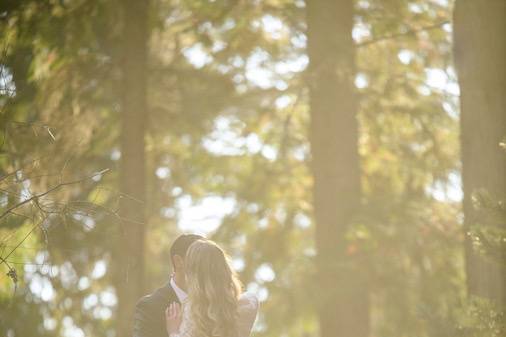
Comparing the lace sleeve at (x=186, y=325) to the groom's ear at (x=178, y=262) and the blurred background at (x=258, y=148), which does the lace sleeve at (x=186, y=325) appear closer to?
the groom's ear at (x=178, y=262)

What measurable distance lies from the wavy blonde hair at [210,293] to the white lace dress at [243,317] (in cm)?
7

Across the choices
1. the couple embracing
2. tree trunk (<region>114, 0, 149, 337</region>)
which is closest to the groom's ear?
the couple embracing

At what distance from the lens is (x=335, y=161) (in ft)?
40.9

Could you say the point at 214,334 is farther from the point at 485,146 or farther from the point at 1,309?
the point at 1,309

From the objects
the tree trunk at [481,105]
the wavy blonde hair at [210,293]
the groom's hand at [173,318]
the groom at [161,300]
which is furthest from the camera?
the tree trunk at [481,105]

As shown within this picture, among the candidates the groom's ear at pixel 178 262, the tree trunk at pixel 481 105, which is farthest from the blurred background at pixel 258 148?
the groom's ear at pixel 178 262

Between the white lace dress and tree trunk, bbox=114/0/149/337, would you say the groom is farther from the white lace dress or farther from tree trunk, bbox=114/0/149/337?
tree trunk, bbox=114/0/149/337

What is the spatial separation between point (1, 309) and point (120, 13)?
6.16 meters

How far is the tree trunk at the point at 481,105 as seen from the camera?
840 centimetres

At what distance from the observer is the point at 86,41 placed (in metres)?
13.9

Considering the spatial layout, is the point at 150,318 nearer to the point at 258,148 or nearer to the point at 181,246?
the point at 181,246

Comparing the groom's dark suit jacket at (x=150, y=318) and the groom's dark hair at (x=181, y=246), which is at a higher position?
the groom's dark hair at (x=181, y=246)

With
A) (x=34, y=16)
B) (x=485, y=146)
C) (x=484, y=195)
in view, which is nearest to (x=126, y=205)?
(x=34, y=16)

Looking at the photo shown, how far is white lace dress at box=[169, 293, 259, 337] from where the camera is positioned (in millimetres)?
6535
